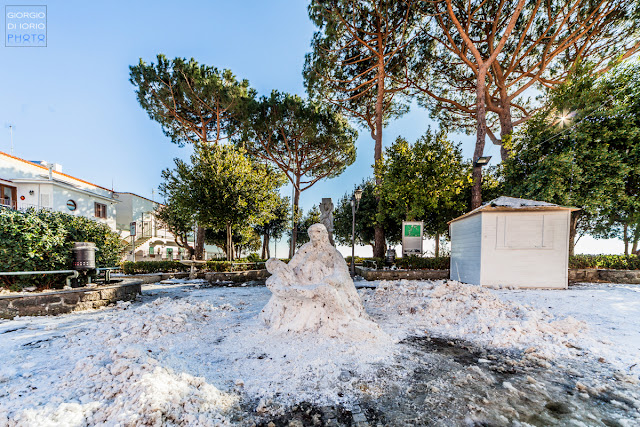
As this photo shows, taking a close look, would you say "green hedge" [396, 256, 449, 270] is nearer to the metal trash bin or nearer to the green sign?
the green sign

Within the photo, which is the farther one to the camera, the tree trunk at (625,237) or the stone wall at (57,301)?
the tree trunk at (625,237)

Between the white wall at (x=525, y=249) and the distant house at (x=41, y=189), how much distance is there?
825 inches

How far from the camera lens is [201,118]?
17094 millimetres

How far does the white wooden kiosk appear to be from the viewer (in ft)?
26.6

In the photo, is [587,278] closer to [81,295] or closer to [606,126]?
[606,126]

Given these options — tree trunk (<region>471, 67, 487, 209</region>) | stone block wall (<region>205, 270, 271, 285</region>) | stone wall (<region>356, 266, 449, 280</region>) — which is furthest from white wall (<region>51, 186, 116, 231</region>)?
tree trunk (<region>471, 67, 487, 209</region>)

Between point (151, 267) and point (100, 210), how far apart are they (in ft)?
47.2

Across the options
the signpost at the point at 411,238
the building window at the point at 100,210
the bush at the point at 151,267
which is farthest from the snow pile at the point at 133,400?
the building window at the point at 100,210

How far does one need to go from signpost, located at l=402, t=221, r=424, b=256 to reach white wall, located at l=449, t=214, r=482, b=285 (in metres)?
1.40

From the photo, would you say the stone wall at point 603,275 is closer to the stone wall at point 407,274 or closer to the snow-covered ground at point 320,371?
the stone wall at point 407,274

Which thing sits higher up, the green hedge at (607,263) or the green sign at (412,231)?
the green sign at (412,231)

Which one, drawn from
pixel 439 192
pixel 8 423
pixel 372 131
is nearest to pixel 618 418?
pixel 8 423

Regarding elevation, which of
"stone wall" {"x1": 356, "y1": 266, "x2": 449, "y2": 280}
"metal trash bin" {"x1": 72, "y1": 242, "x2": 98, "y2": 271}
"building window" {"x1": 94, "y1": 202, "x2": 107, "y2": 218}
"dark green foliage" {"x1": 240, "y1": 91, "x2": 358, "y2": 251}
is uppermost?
"dark green foliage" {"x1": 240, "y1": 91, "x2": 358, "y2": 251}

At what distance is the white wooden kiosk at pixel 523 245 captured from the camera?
8094mm
